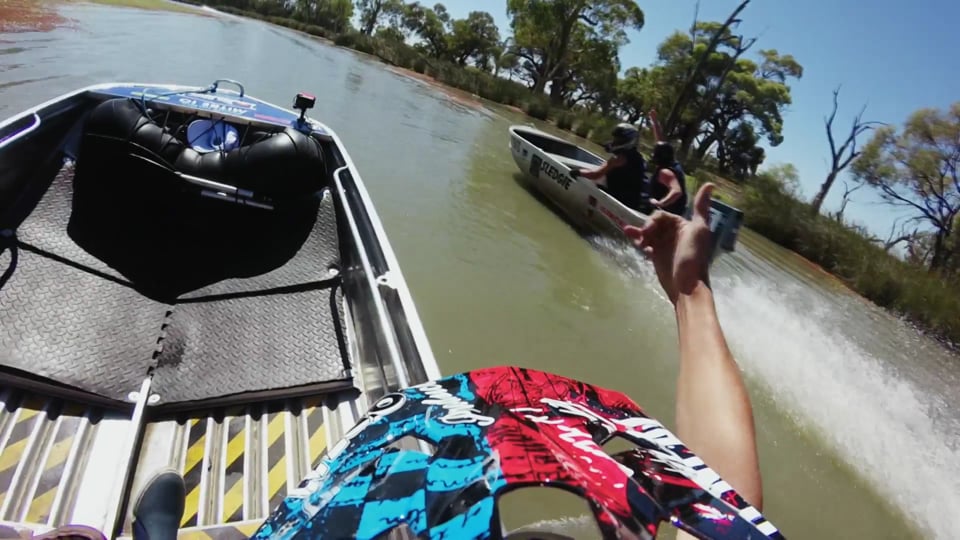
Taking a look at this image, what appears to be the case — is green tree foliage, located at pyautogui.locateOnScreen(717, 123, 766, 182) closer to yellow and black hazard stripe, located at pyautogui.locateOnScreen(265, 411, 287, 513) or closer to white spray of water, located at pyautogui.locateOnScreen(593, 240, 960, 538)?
white spray of water, located at pyautogui.locateOnScreen(593, 240, 960, 538)

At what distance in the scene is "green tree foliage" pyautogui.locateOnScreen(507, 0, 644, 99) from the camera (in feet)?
105

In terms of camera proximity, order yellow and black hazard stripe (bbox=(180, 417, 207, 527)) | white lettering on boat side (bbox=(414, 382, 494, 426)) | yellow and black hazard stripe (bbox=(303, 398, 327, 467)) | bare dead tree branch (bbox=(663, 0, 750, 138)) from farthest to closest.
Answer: bare dead tree branch (bbox=(663, 0, 750, 138)), yellow and black hazard stripe (bbox=(303, 398, 327, 467)), yellow and black hazard stripe (bbox=(180, 417, 207, 527)), white lettering on boat side (bbox=(414, 382, 494, 426))

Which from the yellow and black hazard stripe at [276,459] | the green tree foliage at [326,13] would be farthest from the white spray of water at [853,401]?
the green tree foliage at [326,13]

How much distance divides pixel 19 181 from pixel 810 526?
219 inches

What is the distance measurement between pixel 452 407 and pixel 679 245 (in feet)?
2.61

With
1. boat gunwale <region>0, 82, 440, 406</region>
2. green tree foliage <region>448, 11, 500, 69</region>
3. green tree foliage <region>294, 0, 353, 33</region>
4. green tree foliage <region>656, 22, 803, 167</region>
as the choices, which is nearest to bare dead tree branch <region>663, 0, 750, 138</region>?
green tree foliage <region>656, 22, 803, 167</region>

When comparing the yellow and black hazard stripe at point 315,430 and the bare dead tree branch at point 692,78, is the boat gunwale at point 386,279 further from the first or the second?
the bare dead tree branch at point 692,78

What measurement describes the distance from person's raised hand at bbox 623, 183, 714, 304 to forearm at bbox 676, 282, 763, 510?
0.07 metres

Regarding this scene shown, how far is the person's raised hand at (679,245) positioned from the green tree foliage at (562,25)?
33.9 metres

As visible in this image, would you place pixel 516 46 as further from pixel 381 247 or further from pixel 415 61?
pixel 381 247

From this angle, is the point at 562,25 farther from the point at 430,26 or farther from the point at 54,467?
the point at 54,467

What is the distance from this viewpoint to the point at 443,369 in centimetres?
434

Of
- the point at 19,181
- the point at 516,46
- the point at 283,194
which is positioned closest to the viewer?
the point at 19,181

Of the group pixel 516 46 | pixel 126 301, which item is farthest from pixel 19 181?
pixel 516 46
